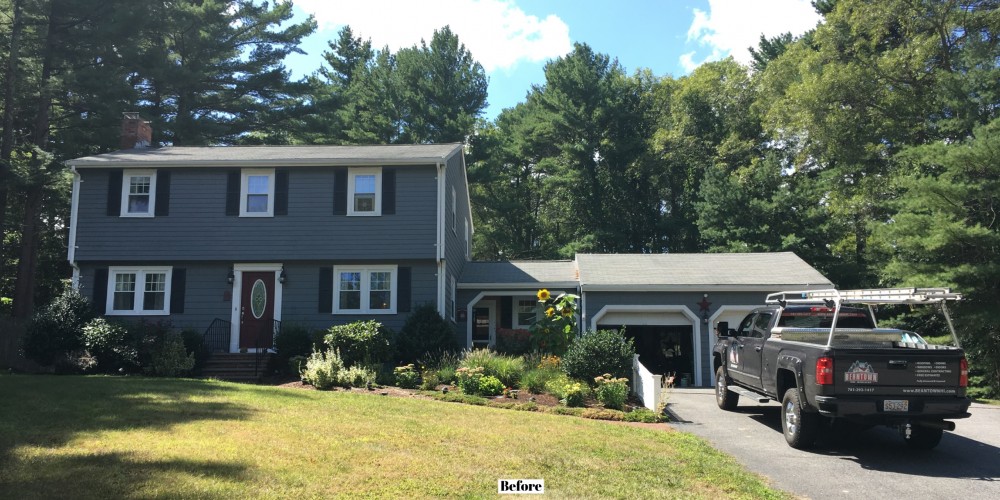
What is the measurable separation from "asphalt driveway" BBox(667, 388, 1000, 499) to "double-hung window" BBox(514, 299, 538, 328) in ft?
34.7

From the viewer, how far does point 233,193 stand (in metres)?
18.8

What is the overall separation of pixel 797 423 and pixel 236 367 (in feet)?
43.8

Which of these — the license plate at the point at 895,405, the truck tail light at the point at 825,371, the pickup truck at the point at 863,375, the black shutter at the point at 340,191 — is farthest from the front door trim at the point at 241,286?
the license plate at the point at 895,405

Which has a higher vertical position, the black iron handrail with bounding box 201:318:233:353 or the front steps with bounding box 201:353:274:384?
the black iron handrail with bounding box 201:318:233:353

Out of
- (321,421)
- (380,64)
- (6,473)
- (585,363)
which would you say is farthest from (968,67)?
(380,64)

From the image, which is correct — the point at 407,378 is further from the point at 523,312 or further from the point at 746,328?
the point at 523,312

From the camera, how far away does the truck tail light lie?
806 cm

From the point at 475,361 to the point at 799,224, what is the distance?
22.0 metres

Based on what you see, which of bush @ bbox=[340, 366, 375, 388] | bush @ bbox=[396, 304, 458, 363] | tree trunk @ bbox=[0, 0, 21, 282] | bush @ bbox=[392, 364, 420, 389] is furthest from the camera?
tree trunk @ bbox=[0, 0, 21, 282]

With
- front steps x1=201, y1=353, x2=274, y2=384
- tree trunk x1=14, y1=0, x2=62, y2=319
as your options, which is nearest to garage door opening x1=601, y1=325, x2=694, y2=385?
front steps x1=201, y1=353, x2=274, y2=384

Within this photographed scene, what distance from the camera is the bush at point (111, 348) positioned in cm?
1554

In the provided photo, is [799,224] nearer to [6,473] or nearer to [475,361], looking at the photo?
[475,361]

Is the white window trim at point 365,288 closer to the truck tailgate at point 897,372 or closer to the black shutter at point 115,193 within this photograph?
the black shutter at point 115,193

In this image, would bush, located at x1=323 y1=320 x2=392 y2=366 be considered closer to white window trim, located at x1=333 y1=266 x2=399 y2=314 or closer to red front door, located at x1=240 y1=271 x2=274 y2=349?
white window trim, located at x1=333 y1=266 x2=399 y2=314
